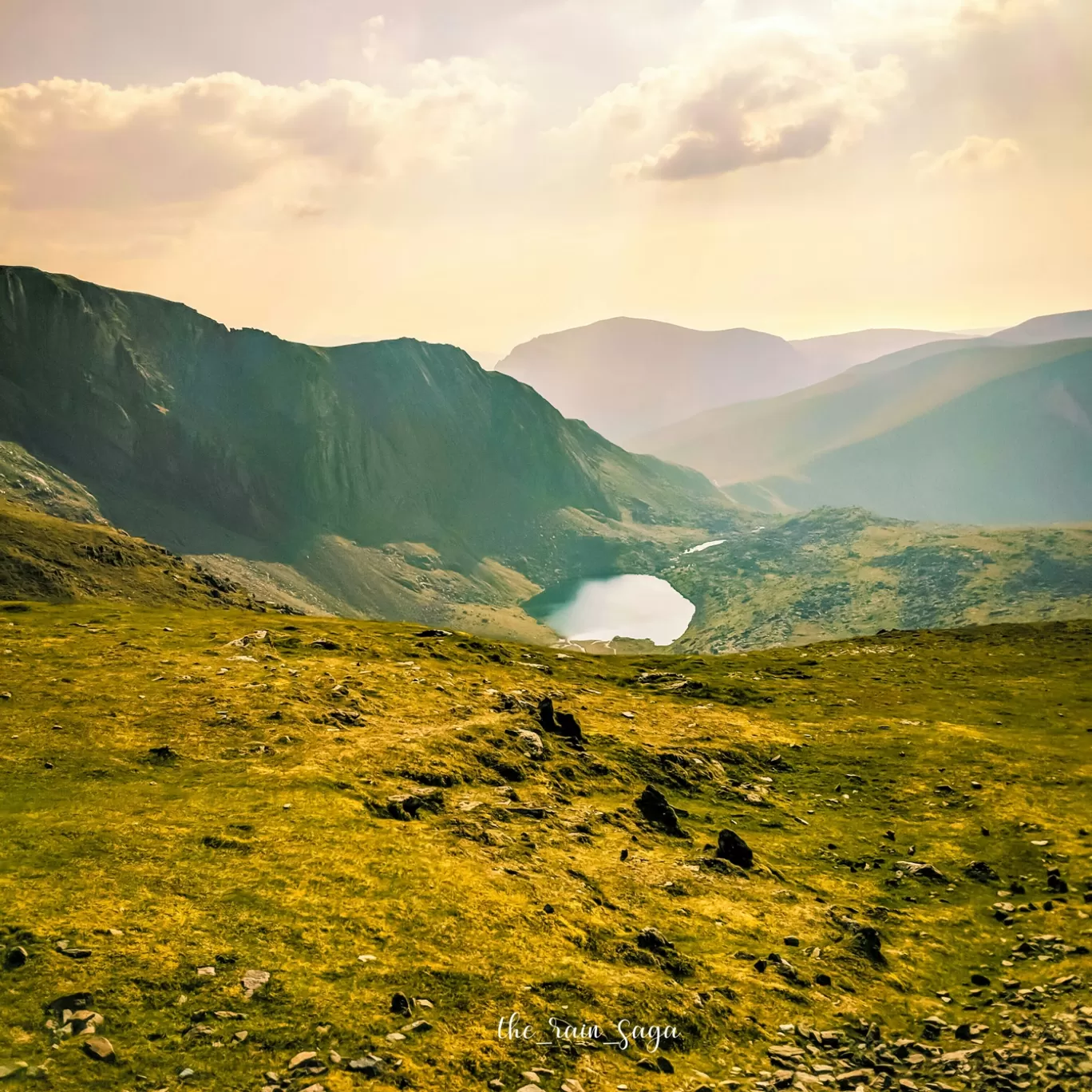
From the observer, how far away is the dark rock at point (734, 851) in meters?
33.2

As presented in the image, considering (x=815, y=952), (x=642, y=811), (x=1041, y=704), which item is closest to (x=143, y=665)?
(x=642, y=811)

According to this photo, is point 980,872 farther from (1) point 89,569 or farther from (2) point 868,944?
(1) point 89,569

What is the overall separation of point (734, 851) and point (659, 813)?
16.2 feet

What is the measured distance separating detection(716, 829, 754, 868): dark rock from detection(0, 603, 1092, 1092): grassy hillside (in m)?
0.29

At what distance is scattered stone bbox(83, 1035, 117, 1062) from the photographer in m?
15.7

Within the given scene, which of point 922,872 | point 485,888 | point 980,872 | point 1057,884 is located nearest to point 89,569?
point 485,888

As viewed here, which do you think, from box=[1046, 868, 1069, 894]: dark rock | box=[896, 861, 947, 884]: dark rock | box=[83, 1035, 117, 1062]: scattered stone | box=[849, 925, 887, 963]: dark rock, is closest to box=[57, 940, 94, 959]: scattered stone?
box=[83, 1035, 117, 1062]: scattered stone

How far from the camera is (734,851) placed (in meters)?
33.5

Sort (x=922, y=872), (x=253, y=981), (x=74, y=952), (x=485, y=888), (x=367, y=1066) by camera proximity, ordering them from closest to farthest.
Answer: (x=367, y=1066)
(x=74, y=952)
(x=253, y=981)
(x=485, y=888)
(x=922, y=872)

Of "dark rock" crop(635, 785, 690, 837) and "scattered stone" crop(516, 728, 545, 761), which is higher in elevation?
"scattered stone" crop(516, 728, 545, 761)

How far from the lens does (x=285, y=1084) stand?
15742 millimetres

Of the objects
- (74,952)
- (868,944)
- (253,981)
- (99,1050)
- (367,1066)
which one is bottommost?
(868,944)

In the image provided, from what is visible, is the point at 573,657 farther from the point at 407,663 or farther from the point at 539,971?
the point at 539,971

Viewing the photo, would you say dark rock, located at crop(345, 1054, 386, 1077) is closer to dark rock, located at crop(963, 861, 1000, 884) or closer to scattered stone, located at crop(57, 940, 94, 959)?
scattered stone, located at crop(57, 940, 94, 959)
